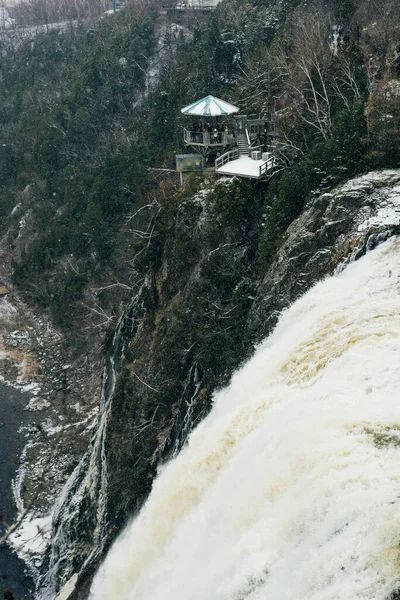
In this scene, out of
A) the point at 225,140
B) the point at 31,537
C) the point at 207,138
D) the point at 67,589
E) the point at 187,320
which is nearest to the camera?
the point at 67,589

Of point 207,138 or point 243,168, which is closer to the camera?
point 243,168

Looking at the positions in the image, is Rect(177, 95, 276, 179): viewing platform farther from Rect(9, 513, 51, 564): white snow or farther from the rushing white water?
Rect(9, 513, 51, 564): white snow

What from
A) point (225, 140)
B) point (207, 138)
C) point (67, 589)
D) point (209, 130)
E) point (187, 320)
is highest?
point (209, 130)

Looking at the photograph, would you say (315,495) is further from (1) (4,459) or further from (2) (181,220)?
(1) (4,459)

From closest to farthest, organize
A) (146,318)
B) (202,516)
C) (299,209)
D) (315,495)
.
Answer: (315,495)
(202,516)
(299,209)
(146,318)

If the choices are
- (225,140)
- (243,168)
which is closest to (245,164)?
(243,168)

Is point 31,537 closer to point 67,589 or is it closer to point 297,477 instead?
point 67,589

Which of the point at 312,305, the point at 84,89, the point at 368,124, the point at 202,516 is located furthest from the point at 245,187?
the point at 84,89
